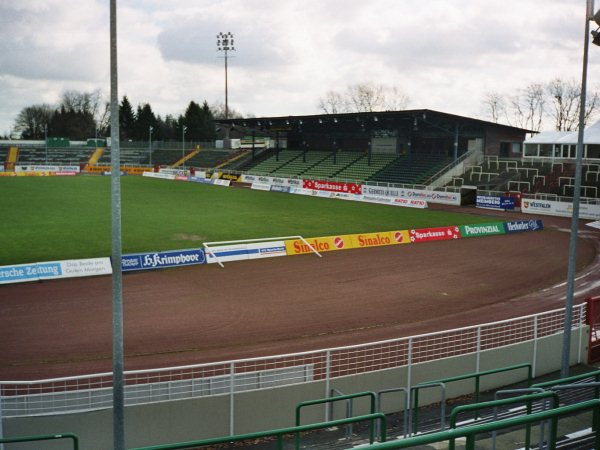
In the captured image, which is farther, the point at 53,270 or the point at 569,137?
the point at 569,137

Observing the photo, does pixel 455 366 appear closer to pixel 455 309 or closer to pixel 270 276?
pixel 455 309

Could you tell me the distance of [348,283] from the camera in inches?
992

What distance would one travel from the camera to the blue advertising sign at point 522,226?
130 ft

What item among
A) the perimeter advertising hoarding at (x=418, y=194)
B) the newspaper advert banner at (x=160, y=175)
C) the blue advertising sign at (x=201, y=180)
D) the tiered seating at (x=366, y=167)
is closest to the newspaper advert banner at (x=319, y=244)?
the perimeter advertising hoarding at (x=418, y=194)

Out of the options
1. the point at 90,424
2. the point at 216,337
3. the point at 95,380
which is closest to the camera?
the point at 90,424

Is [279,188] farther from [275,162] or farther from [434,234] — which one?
[434,234]

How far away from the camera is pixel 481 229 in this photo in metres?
38.1

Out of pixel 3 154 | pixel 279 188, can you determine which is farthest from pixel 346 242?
pixel 3 154

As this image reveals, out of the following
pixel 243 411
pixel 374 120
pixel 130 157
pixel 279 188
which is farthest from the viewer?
pixel 130 157

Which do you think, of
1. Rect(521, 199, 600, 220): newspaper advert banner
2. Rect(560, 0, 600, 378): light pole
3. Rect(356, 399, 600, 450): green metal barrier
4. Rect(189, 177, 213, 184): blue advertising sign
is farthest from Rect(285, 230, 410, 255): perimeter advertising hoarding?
Rect(189, 177, 213, 184): blue advertising sign

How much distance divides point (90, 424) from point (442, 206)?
4940 cm

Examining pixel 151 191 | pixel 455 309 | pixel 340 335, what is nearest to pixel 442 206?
pixel 151 191

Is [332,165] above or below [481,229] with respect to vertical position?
above

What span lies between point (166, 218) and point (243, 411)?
33151 millimetres
